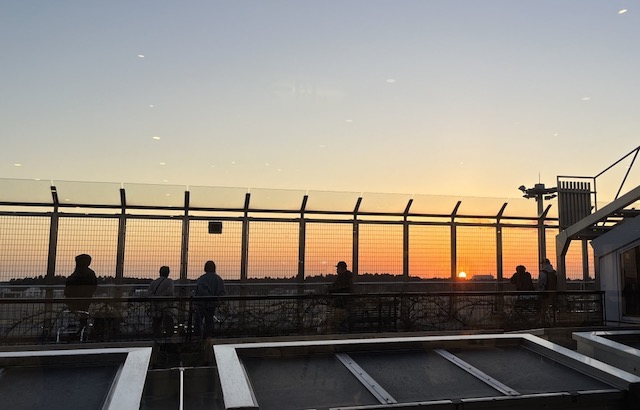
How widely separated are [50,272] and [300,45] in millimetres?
5398

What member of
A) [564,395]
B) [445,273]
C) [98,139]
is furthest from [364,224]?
[564,395]

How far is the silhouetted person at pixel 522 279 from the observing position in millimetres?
10466

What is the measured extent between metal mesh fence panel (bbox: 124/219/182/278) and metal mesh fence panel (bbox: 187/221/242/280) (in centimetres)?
26

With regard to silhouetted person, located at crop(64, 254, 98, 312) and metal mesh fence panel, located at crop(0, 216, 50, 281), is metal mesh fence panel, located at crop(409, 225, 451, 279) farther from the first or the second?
metal mesh fence panel, located at crop(0, 216, 50, 281)

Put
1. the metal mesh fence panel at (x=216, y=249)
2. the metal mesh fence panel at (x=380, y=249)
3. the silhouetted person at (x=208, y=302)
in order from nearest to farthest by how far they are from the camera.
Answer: the silhouetted person at (x=208, y=302)
the metal mesh fence panel at (x=216, y=249)
the metal mesh fence panel at (x=380, y=249)

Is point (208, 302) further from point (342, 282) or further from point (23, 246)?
point (23, 246)

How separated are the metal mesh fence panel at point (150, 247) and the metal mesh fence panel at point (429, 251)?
4.32m

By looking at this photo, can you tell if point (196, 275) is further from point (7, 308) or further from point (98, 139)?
point (7, 308)

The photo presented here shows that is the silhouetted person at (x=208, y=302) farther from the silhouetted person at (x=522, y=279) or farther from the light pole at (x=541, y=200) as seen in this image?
the light pole at (x=541, y=200)

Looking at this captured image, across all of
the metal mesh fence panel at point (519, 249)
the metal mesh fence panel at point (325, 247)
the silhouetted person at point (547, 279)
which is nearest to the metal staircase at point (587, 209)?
the metal mesh fence panel at point (519, 249)

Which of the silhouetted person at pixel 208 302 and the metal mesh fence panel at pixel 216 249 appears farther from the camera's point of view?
the metal mesh fence panel at pixel 216 249

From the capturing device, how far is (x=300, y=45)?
9.49 metres

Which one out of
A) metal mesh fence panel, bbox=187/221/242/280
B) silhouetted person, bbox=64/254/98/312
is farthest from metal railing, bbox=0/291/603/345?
metal mesh fence panel, bbox=187/221/242/280

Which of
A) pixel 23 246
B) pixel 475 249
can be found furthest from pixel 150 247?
pixel 475 249
